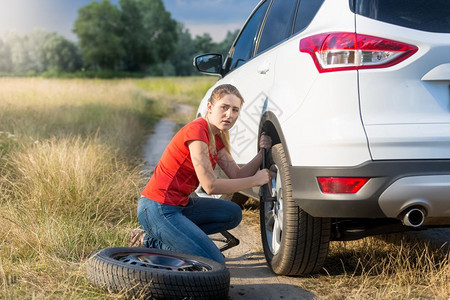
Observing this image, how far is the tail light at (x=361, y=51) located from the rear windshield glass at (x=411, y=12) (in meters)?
0.12

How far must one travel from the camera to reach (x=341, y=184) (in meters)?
2.65

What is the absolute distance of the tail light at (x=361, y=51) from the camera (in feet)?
8.57

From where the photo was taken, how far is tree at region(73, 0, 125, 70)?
6975 centimetres

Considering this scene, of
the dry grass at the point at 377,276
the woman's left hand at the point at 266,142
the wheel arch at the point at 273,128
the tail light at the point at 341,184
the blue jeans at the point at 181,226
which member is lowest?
the dry grass at the point at 377,276

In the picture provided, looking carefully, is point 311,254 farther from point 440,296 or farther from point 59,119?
point 59,119

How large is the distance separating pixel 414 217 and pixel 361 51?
0.84m

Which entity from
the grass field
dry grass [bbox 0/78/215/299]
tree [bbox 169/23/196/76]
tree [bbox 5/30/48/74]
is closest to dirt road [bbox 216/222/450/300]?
the grass field

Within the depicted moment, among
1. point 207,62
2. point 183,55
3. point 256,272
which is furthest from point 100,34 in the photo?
point 256,272

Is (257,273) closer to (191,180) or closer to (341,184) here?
(191,180)

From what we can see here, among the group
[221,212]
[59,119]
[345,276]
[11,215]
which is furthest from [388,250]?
[59,119]

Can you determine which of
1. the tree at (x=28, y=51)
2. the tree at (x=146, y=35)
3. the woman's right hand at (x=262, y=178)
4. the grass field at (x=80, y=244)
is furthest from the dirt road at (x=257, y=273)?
the tree at (x=28, y=51)

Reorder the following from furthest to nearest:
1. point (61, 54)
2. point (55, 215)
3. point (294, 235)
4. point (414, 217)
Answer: point (61, 54)
point (55, 215)
point (294, 235)
point (414, 217)

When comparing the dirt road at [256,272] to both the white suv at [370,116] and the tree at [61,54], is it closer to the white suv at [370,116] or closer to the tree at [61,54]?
the white suv at [370,116]

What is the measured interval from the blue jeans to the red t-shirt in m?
0.05
